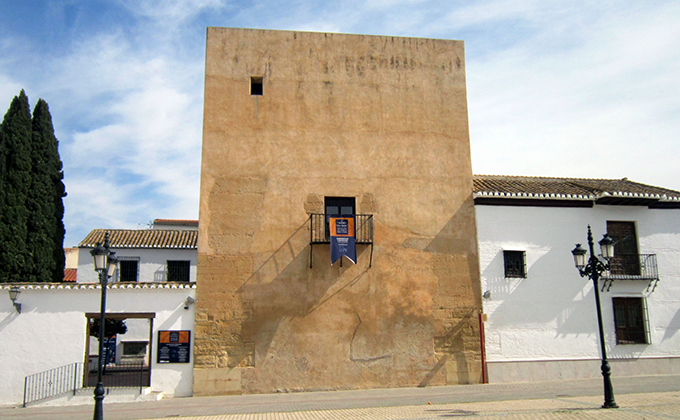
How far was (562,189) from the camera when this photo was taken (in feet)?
→ 50.1

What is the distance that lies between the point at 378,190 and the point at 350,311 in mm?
3388

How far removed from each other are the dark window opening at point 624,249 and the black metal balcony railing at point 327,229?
23.3 feet

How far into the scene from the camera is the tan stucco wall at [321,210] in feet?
42.6

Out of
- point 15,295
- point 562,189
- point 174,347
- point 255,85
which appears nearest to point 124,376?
point 174,347

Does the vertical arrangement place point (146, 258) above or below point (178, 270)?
above

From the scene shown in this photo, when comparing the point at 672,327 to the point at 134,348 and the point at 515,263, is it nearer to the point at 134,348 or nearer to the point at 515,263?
the point at 515,263

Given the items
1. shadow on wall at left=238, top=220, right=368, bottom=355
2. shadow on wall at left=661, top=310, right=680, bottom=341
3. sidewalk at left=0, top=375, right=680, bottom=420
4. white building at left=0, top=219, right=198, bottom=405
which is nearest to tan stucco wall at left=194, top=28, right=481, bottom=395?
shadow on wall at left=238, top=220, right=368, bottom=355

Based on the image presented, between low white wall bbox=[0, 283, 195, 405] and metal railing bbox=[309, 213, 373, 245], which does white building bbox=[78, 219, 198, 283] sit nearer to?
low white wall bbox=[0, 283, 195, 405]

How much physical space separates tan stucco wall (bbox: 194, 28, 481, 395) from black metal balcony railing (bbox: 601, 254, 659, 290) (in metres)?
4.24

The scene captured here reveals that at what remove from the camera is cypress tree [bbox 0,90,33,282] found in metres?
15.0

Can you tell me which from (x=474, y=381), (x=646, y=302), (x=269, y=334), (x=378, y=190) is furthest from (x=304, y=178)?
(x=646, y=302)

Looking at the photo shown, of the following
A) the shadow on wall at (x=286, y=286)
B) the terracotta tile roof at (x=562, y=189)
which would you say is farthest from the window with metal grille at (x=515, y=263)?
the shadow on wall at (x=286, y=286)

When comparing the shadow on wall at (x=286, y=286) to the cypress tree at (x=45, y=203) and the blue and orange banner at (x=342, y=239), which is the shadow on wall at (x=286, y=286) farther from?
the cypress tree at (x=45, y=203)

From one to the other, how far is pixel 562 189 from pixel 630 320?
413 centimetres
